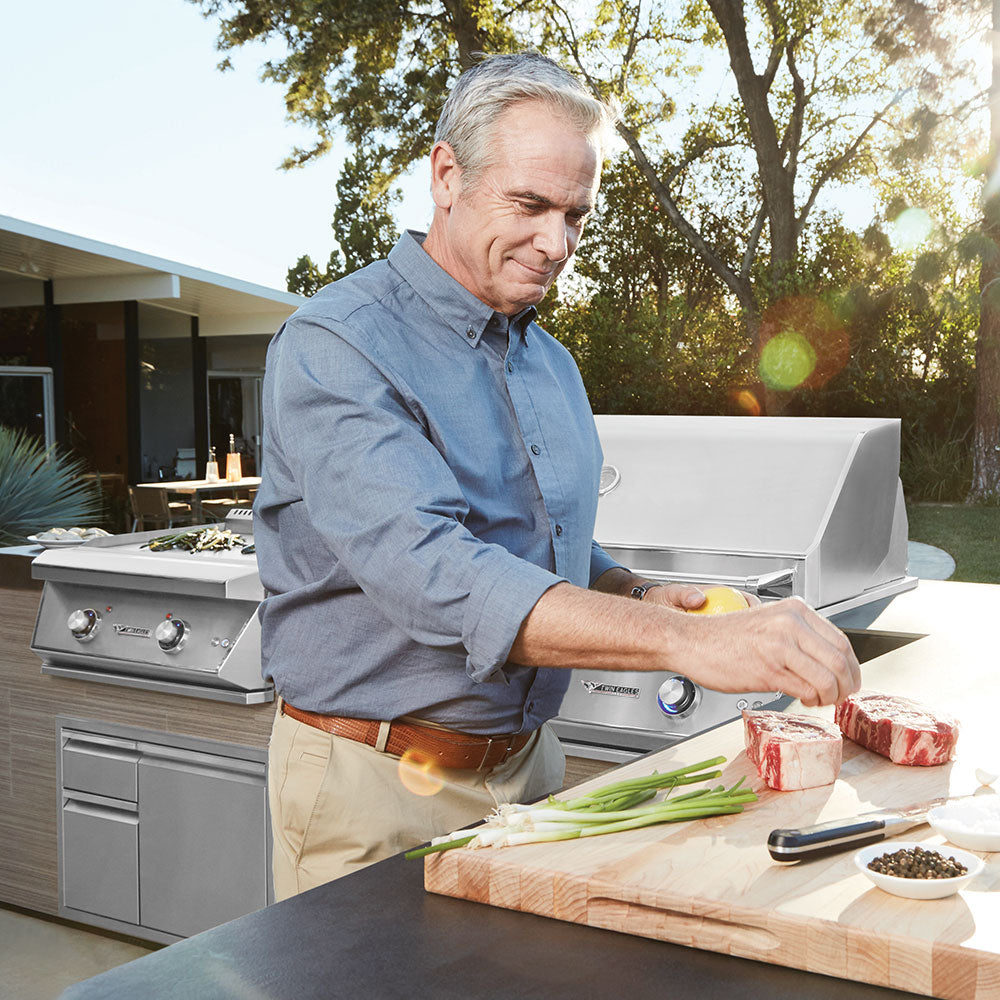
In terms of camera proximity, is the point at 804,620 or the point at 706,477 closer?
the point at 804,620

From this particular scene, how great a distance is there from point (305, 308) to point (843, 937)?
917 millimetres

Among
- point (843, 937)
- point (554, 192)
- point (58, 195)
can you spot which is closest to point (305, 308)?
point (554, 192)

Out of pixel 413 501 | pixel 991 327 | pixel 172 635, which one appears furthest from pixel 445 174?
pixel 991 327

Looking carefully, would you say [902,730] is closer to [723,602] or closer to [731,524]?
[723,602]

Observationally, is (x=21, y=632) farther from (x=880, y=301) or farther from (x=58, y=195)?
(x=58, y=195)

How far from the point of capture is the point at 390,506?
1.20 metres

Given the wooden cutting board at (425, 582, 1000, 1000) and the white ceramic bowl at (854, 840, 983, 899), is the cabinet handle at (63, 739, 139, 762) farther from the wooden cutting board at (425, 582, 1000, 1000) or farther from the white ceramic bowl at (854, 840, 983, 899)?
the white ceramic bowl at (854, 840, 983, 899)

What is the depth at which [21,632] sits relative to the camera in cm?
334

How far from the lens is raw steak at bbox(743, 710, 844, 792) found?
1.37 meters

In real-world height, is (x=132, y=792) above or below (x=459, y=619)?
below

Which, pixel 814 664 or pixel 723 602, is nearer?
pixel 814 664

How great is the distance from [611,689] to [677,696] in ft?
0.49

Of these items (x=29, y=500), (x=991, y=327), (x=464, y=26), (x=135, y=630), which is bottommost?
(x=135, y=630)

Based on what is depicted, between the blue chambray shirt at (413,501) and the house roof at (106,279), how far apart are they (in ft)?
33.0
